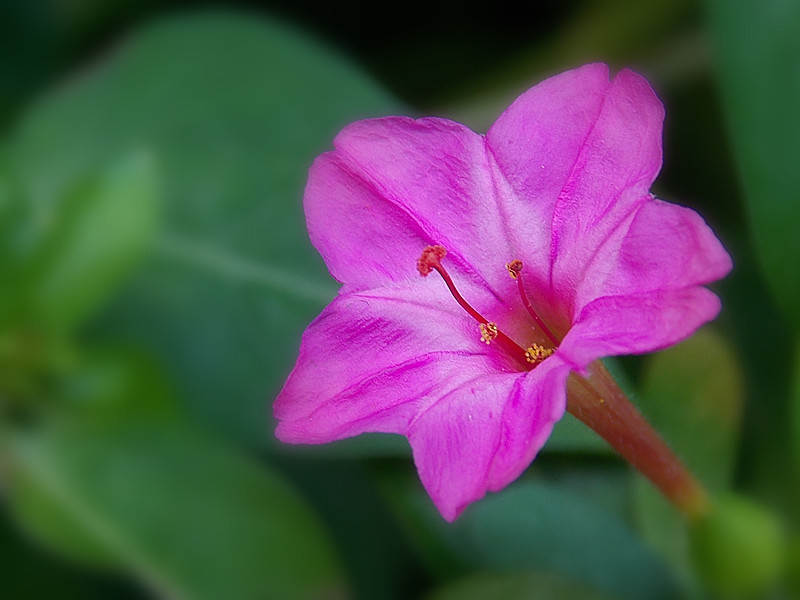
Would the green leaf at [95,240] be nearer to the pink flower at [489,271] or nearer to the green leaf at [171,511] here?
the green leaf at [171,511]

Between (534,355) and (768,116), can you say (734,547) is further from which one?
(768,116)

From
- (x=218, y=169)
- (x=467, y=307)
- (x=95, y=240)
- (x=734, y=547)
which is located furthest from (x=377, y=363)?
(x=218, y=169)

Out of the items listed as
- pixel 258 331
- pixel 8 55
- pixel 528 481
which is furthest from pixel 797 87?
pixel 8 55

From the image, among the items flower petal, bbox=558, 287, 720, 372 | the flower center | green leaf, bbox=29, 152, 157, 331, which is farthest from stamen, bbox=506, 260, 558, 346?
green leaf, bbox=29, 152, 157, 331

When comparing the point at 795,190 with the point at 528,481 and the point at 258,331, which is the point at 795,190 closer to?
the point at 528,481

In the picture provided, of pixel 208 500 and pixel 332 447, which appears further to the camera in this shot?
pixel 208 500

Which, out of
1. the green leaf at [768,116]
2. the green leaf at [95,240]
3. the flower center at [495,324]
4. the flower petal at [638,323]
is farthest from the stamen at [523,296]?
the green leaf at [95,240]

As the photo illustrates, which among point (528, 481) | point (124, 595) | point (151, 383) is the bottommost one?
point (124, 595)
